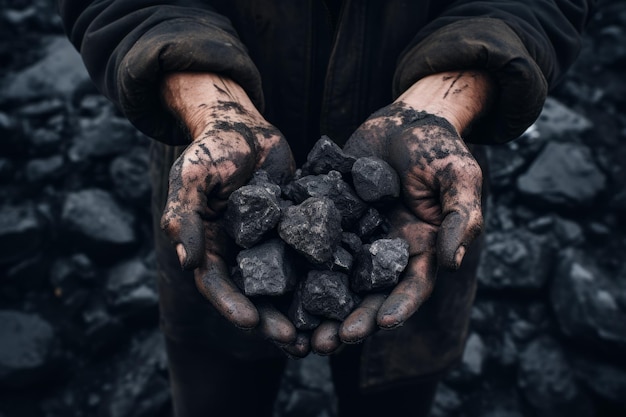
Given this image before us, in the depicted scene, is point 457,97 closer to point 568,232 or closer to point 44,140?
point 568,232

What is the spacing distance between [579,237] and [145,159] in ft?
6.88

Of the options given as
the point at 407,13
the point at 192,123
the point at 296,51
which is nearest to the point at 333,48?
the point at 296,51

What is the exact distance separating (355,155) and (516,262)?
5.41 ft

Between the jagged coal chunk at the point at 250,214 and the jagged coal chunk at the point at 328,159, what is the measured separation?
0.48 feet

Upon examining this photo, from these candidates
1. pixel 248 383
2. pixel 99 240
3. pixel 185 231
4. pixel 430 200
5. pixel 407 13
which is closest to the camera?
pixel 185 231

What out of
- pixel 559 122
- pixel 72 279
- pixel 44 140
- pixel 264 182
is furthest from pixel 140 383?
pixel 559 122

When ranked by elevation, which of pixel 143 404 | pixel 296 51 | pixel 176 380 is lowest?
pixel 143 404

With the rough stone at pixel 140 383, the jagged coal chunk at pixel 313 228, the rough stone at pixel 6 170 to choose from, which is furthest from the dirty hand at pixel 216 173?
the rough stone at pixel 6 170

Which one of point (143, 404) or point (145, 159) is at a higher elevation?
point (145, 159)

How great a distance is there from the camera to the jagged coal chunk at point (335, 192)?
1.53m

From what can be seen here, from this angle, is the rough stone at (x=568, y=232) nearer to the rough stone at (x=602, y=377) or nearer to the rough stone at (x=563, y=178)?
the rough stone at (x=563, y=178)

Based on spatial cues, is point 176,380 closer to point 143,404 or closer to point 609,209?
point 143,404

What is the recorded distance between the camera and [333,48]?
158cm

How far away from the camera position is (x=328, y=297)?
4.55 feet
